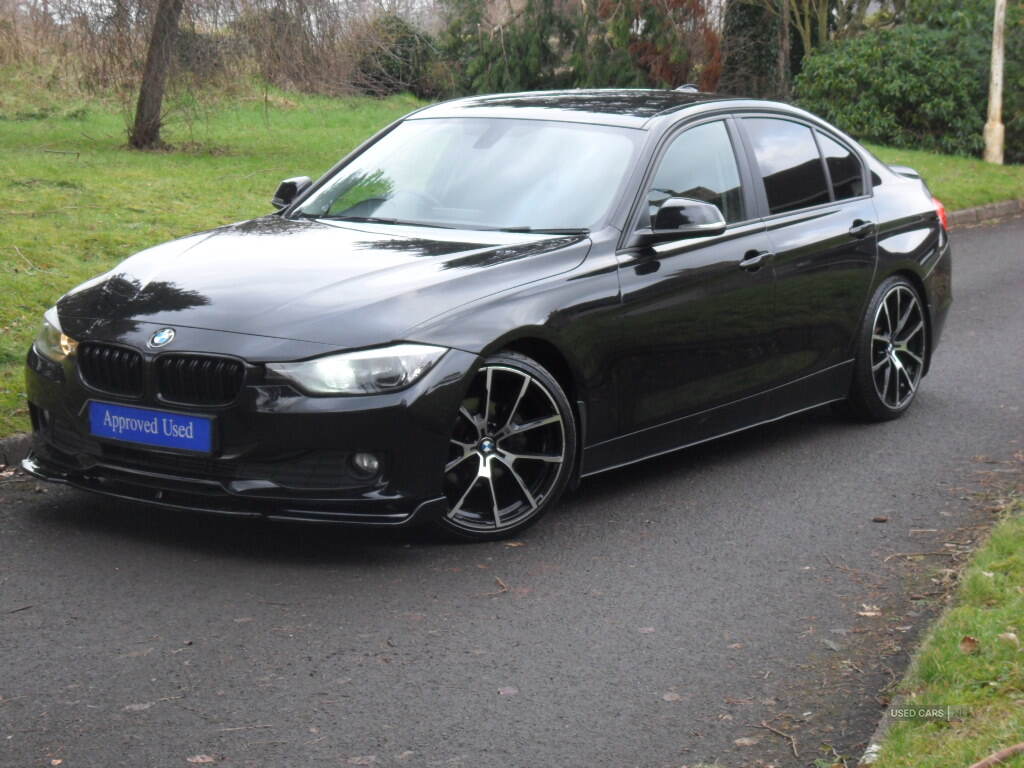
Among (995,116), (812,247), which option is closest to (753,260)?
(812,247)

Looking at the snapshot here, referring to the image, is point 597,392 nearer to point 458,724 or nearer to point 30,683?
point 458,724

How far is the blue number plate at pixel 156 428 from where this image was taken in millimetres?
5457

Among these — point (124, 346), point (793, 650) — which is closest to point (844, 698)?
point (793, 650)

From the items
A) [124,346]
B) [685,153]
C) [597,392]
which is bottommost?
[597,392]

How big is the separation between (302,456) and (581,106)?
2.63m

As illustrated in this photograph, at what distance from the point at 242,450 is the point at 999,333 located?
7.36 meters

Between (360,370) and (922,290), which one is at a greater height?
(360,370)

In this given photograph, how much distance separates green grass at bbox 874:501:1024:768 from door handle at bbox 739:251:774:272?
1.88 m

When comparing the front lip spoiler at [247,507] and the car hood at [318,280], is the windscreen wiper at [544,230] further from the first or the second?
the front lip spoiler at [247,507]

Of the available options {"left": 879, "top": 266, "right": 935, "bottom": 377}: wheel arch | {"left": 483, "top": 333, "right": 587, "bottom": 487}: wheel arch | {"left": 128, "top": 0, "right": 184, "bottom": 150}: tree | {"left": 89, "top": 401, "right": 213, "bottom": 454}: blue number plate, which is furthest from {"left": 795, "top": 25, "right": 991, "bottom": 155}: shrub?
{"left": 89, "top": 401, "right": 213, "bottom": 454}: blue number plate

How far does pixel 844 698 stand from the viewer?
15.1ft

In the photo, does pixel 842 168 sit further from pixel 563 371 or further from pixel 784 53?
pixel 784 53

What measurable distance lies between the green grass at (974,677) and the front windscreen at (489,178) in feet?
7.36

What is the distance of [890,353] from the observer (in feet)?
27.2
